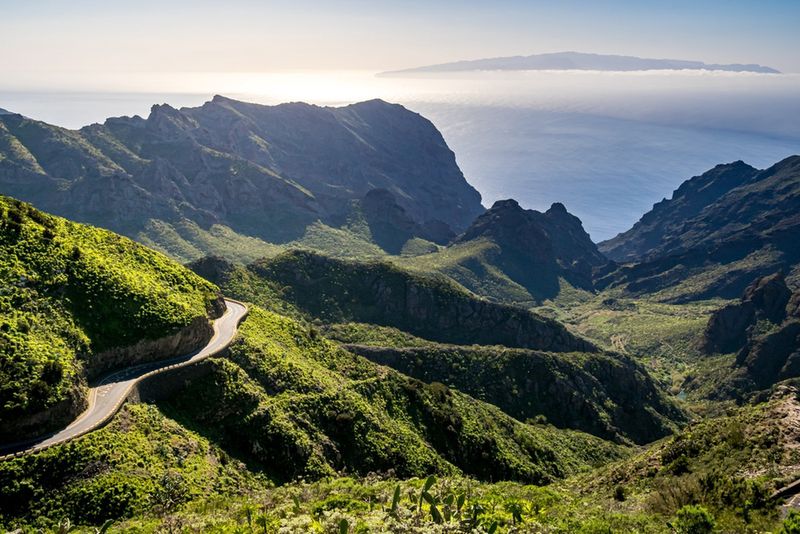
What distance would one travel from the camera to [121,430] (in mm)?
41875

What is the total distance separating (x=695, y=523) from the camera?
28.3m

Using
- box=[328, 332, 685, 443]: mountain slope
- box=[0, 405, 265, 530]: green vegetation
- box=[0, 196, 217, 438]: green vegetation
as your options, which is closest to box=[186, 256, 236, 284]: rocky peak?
box=[328, 332, 685, 443]: mountain slope

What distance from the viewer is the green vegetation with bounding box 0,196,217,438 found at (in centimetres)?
3934

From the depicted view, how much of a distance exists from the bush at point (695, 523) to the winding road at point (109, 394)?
1479 inches

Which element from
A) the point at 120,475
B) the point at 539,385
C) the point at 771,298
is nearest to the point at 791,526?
the point at 120,475

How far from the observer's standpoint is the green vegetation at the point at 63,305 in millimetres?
39344

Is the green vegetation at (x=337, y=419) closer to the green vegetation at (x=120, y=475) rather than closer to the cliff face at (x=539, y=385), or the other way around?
the green vegetation at (x=120, y=475)

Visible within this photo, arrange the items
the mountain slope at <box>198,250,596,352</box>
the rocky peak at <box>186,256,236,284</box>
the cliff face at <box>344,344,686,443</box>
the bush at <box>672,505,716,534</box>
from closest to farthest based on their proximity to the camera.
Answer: the bush at <box>672,505,716,534</box> < the cliff face at <box>344,344,686,443</box> < the rocky peak at <box>186,256,236,284</box> < the mountain slope at <box>198,250,596,352</box>

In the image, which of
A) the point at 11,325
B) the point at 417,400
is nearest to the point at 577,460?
the point at 417,400

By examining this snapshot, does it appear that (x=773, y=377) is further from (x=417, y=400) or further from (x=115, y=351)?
(x=115, y=351)

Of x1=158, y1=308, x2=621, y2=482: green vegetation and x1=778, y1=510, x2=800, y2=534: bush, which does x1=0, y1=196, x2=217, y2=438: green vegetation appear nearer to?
x1=158, y1=308, x2=621, y2=482: green vegetation

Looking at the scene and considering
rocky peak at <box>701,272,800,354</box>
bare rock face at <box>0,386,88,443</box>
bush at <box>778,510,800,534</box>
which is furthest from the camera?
rocky peak at <box>701,272,800,354</box>

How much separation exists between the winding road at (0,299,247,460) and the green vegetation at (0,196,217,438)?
1.31 meters

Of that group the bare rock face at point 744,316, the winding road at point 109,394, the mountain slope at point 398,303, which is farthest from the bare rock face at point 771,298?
the winding road at point 109,394
